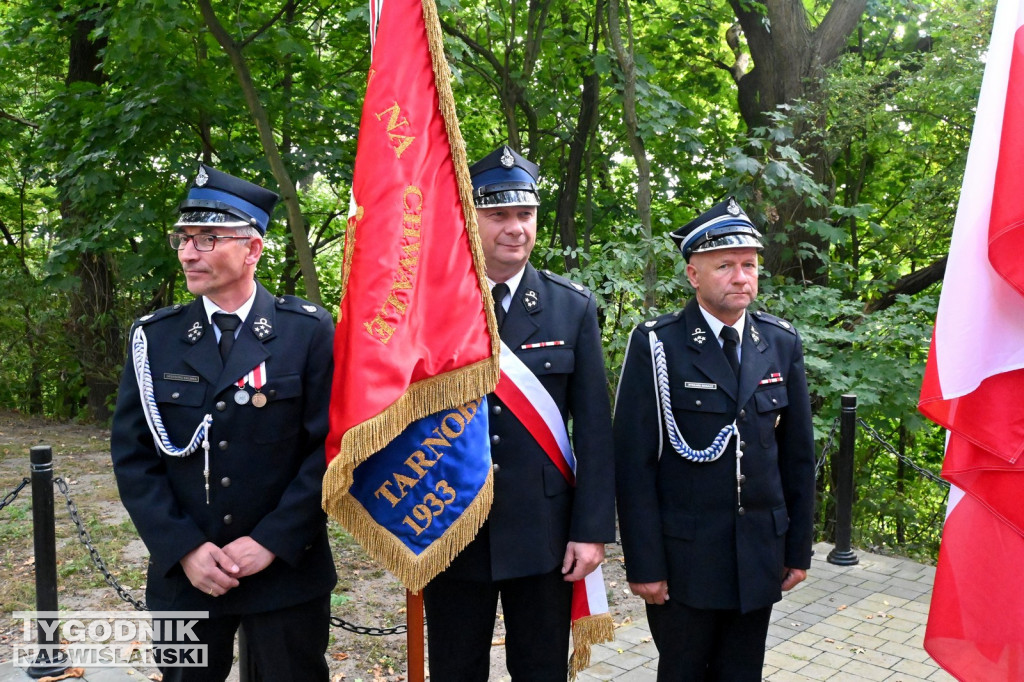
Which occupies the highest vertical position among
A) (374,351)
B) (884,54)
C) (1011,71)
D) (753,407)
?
(884,54)

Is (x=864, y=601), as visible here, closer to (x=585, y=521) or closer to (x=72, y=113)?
(x=585, y=521)

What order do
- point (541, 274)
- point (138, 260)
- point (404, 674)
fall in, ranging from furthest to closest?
point (138, 260) < point (404, 674) < point (541, 274)

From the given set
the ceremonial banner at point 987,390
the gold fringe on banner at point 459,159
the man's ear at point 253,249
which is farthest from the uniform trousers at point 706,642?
the man's ear at point 253,249

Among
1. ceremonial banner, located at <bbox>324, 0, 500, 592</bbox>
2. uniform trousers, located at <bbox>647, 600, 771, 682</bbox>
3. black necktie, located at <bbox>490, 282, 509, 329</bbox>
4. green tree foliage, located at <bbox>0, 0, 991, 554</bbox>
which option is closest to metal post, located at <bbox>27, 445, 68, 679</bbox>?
ceremonial banner, located at <bbox>324, 0, 500, 592</bbox>

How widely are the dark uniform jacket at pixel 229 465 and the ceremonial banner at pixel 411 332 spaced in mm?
205

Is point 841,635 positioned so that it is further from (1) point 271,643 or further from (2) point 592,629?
(1) point 271,643

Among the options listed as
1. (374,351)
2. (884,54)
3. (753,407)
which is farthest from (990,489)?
(884,54)

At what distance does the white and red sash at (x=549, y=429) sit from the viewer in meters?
2.99

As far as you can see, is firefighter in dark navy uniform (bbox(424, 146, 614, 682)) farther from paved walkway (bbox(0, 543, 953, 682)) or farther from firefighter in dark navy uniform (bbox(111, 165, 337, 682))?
paved walkway (bbox(0, 543, 953, 682))

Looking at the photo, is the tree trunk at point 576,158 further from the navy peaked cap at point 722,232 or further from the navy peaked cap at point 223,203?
the navy peaked cap at point 223,203

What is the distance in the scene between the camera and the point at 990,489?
2.60 metres

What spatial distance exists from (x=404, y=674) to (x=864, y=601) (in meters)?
2.81

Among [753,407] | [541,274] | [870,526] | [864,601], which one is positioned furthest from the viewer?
[870,526]

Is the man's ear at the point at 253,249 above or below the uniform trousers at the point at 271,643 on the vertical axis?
above
